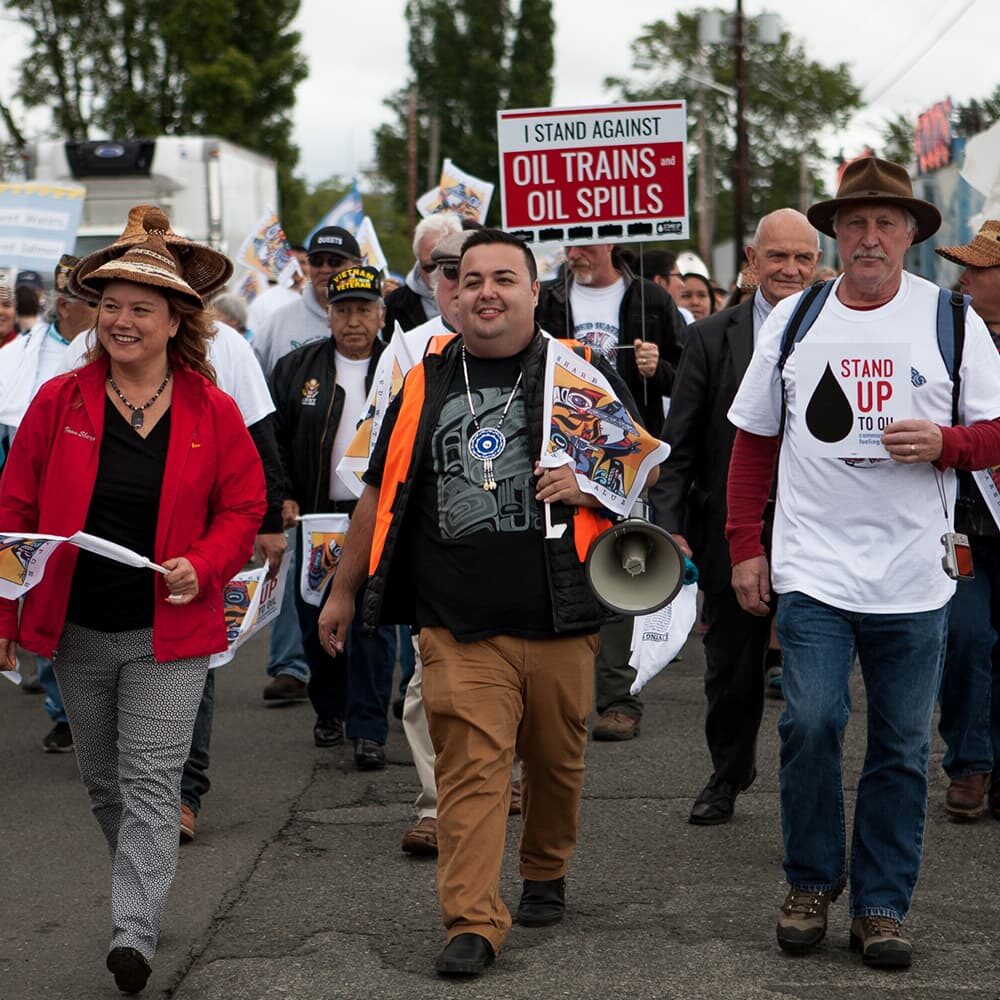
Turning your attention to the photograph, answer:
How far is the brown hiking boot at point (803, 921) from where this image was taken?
17.4 feet

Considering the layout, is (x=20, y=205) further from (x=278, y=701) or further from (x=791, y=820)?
(x=791, y=820)

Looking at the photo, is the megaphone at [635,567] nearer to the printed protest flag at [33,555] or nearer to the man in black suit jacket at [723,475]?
the printed protest flag at [33,555]

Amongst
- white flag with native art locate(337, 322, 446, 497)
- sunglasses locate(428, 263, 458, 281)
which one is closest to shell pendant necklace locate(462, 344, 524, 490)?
white flag with native art locate(337, 322, 446, 497)

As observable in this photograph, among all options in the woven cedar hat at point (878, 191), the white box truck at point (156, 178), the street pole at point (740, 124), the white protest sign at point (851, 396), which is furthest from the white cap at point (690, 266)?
the street pole at point (740, 124)

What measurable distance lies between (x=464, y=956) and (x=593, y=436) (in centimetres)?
150

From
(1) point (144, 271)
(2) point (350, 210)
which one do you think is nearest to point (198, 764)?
(1) point (144, 271)

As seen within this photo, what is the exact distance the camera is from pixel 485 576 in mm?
5379

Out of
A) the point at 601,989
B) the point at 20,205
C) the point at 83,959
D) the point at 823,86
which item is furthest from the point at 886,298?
the point at 823,86

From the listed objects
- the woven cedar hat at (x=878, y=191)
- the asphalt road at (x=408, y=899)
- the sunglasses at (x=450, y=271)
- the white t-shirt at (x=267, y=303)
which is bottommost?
the asphalt road at (x=408, y=899)

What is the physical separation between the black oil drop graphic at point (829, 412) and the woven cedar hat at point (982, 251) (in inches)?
75.4

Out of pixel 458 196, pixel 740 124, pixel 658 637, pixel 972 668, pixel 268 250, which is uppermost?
pixel 740 124

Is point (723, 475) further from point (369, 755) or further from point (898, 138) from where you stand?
point (898, 138)

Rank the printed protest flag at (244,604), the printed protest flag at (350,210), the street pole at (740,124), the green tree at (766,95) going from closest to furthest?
the printed protest flag at (244,604), the printed protest flag at (350,210), the street pole at (740,124), the green tree at (766,95)

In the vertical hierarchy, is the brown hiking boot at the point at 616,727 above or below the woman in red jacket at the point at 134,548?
below
